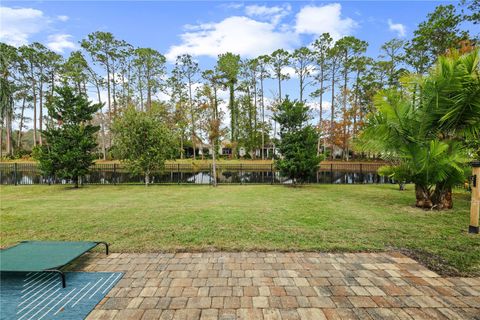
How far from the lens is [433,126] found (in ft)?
18.9

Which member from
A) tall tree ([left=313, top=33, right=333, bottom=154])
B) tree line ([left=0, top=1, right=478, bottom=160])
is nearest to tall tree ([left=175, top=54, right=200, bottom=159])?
tree line ([left=0, top=1, right=478, bottom=160])

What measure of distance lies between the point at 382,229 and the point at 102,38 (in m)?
26.0

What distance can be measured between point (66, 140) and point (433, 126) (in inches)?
500

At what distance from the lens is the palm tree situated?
5055 mm

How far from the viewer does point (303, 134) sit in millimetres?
10289

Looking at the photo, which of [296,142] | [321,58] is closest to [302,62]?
[321,58]

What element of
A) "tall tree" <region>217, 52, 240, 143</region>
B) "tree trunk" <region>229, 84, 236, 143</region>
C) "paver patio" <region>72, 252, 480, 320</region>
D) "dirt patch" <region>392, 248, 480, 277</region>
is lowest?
"dirt patch" <region>392, 248, 480, 277</region>

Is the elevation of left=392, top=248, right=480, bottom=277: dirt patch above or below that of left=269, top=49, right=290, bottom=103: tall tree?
below

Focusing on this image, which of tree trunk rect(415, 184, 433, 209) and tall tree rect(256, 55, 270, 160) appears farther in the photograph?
tall tree rect(256, 55, 270, 160)

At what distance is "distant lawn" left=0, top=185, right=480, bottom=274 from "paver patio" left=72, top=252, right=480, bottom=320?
0.36 metres

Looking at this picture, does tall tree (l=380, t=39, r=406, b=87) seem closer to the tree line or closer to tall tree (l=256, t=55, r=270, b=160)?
the tree line

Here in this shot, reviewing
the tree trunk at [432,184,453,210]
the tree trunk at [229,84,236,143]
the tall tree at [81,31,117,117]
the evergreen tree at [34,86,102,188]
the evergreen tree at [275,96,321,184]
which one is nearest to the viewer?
the tree trunk at [432,184,453,210]

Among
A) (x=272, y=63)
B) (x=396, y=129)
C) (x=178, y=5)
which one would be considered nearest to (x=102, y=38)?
(x=272, y=63)

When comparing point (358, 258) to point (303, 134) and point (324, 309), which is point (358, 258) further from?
point (303, 134)
